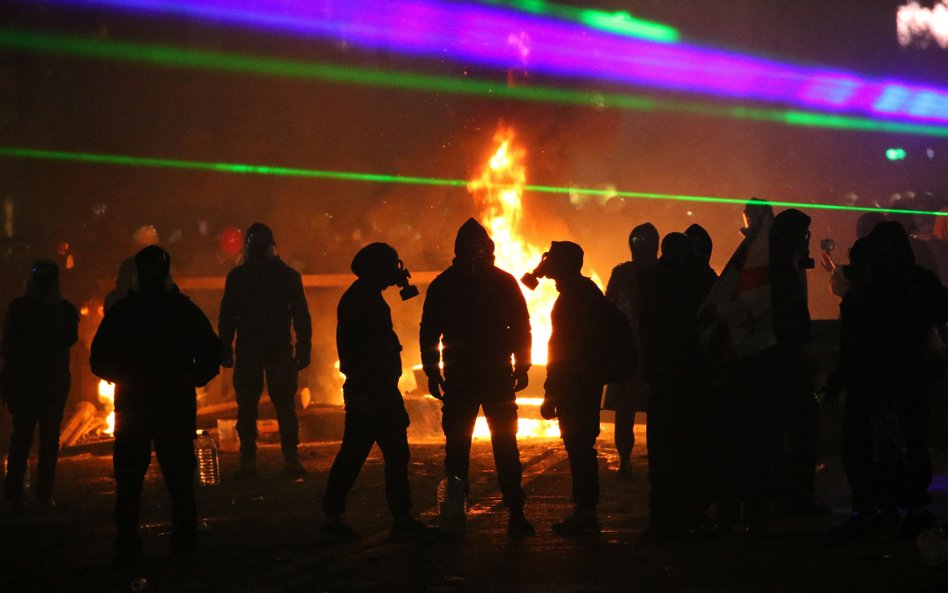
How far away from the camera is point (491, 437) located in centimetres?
707

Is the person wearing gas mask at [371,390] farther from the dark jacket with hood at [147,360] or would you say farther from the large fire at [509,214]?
the large fire at [509,214]

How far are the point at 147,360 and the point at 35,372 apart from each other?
3.47m

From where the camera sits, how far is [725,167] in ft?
89.8

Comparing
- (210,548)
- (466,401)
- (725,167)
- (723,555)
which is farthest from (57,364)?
(725,167)

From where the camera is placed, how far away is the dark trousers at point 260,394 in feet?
34.2

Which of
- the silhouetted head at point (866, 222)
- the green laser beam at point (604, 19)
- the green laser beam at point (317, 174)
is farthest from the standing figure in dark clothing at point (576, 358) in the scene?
the green laser beam at point (604, 19)

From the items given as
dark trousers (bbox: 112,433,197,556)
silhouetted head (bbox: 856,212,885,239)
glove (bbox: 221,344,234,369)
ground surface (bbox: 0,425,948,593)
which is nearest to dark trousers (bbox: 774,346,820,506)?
ground surface (bbox: 0,425,948,593)

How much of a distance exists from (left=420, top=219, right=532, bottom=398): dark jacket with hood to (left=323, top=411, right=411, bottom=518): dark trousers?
1.58 ft

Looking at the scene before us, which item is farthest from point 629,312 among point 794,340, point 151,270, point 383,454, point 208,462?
point 151,270

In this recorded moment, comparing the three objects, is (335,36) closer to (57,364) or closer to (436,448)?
(436,448)

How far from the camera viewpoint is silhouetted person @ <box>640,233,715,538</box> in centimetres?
678

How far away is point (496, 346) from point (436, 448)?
5.34m

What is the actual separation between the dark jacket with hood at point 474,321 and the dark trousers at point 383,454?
482mm

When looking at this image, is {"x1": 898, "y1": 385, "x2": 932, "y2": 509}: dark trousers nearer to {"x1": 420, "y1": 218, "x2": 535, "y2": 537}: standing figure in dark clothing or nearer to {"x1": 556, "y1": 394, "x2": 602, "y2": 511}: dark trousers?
{"x1": 556, "y1": 394, "x2": 602, "y2": 511}: dark trousers
